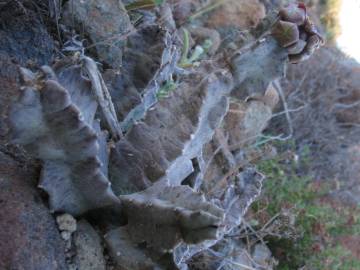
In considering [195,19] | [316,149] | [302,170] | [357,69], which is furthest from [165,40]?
[357,69]

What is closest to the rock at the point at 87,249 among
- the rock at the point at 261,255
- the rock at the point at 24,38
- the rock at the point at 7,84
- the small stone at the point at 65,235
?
the small stone at the point at 65,235

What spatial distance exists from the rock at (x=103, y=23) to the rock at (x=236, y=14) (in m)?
2.41

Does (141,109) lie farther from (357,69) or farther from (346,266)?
(357,69)

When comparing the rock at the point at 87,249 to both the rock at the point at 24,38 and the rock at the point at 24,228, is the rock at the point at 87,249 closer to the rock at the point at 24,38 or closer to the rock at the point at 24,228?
the rock at the point at 24,228

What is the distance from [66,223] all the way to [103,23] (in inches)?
51.3

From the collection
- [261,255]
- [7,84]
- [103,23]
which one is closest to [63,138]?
[7,84]

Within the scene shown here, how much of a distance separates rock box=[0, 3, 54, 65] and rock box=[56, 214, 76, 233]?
27.7 inches

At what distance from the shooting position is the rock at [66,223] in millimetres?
1458

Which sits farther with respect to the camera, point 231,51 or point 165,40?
point 165,40

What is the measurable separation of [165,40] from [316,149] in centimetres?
435

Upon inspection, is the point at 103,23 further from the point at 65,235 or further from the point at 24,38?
the point at 65,235

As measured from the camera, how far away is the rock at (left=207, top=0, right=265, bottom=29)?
4801 millimetres

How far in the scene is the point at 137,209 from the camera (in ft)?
4.83

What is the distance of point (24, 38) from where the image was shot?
195cm
